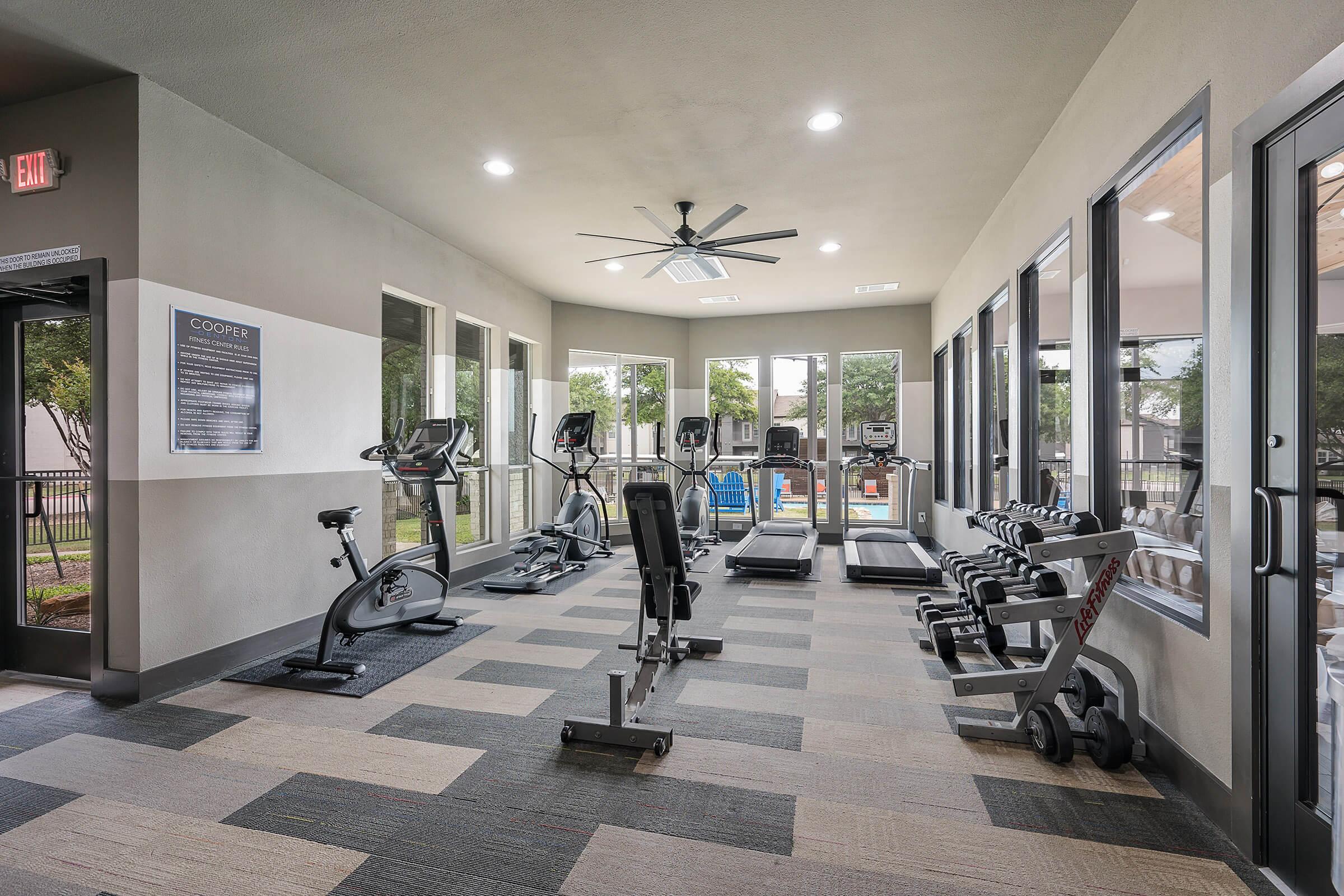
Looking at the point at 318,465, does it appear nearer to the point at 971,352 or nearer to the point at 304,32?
the point at 304,32

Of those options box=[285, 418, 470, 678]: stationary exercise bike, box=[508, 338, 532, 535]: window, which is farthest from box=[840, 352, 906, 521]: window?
box=[285, 418, 470, 678]: stationary exercise bike

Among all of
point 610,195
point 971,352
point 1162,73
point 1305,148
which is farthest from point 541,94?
point 971,352

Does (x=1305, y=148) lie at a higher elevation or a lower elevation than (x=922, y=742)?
higher

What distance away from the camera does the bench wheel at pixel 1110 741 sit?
7.80 ft

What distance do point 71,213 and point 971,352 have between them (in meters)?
6.60

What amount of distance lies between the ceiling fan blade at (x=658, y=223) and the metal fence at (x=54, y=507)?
11.5 ft

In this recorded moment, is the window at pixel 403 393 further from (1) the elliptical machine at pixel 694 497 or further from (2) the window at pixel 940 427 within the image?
(2) the window at pixel 940 427

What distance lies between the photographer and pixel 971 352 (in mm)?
6145

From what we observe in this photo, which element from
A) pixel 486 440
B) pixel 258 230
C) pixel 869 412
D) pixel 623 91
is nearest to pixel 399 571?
pixel 258 230

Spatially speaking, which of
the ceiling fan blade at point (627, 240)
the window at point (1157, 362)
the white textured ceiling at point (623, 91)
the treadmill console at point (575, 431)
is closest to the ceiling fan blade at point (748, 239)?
the white textured ceiling at point (623, 91)

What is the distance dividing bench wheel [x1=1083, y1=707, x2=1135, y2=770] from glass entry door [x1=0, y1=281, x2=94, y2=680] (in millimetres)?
4808

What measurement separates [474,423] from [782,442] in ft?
11.1

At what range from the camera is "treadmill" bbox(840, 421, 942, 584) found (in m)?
5.70

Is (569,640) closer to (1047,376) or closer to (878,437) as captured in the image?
(1047,376)
